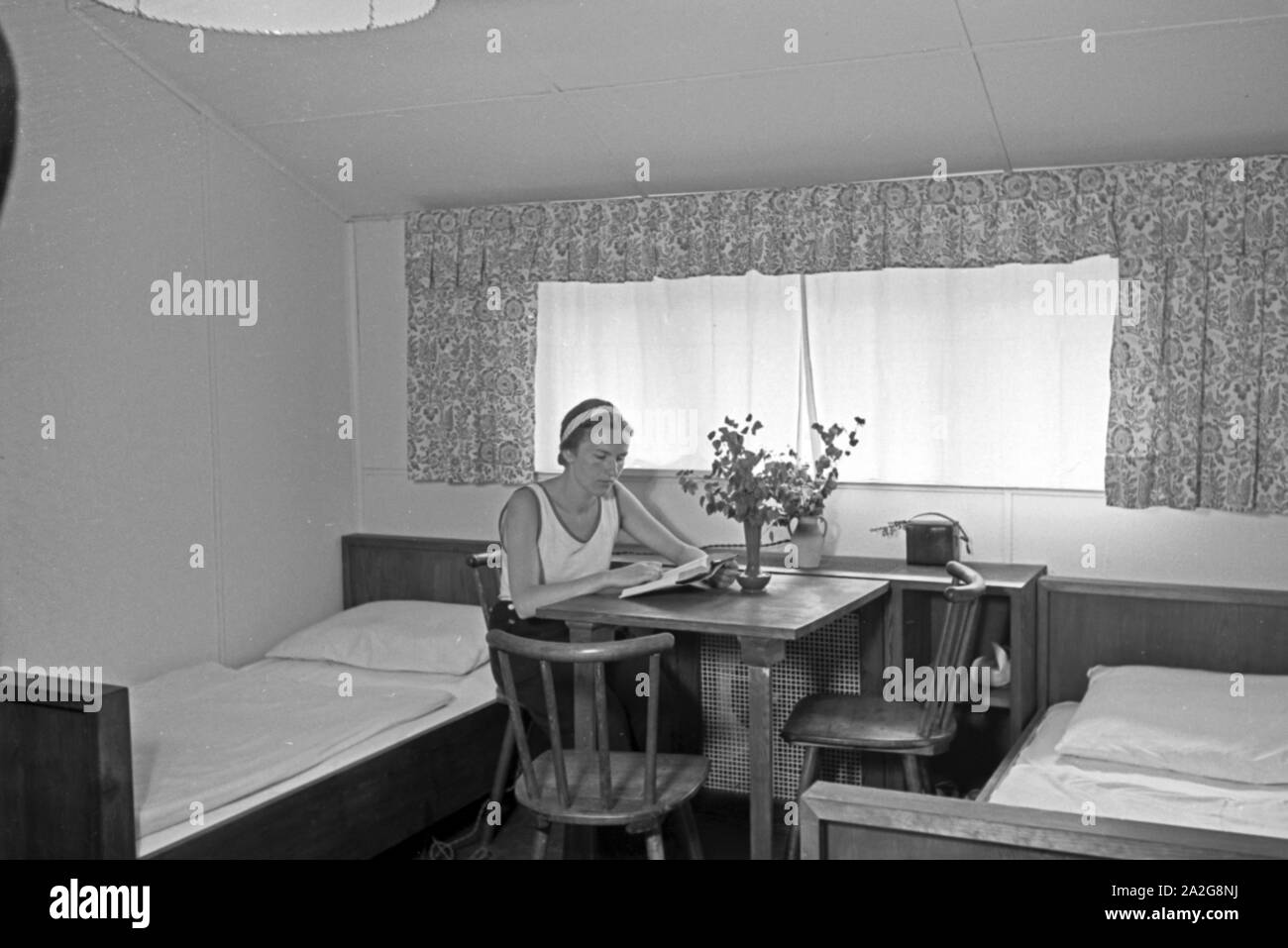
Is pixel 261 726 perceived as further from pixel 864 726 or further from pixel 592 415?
pixel 864 726

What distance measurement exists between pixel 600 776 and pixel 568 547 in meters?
0.99

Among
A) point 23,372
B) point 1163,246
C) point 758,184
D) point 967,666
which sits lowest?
point 967,666

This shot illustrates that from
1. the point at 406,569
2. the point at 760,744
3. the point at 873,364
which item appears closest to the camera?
the point at 760,744

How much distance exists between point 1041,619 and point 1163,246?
1224 mm

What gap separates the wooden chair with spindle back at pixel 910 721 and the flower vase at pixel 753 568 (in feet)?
1.26

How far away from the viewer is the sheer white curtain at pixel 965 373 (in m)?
4.20

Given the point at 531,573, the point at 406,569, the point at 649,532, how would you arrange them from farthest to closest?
the point at 406,569 < the point at 649,532 < the point at 531,573

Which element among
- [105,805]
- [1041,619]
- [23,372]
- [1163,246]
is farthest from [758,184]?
[105,805]

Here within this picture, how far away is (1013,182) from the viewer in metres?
4.16

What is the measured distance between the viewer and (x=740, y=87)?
392 centimetres

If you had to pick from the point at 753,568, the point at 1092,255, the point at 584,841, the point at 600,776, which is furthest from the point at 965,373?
the point at 600,776

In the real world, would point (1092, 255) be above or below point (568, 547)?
above

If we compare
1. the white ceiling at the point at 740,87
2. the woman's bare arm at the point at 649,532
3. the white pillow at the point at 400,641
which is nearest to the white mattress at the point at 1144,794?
the woman's bare arm at the point at 649,532

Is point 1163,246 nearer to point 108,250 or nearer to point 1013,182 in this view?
point 1013,182
